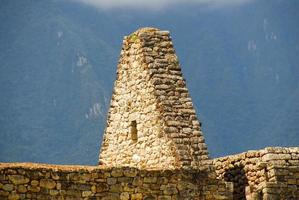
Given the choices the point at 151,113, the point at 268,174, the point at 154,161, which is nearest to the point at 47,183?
the point at 154,161

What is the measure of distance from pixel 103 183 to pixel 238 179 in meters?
6.02

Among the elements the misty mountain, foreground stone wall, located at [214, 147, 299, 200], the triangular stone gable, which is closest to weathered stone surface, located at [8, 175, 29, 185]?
the triangular stone gable

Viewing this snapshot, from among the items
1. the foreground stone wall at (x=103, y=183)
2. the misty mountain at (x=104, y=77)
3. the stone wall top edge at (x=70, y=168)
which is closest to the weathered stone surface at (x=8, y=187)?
the foreground stone wall at (x=103, y=183)

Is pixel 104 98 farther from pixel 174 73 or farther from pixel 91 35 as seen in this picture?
pixel 174 73

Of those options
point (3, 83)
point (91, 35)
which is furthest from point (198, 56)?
point (3, 83)

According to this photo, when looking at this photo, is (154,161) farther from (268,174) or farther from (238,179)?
(268,174)

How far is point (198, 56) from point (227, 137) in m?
14.8

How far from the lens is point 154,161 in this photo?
29.4m

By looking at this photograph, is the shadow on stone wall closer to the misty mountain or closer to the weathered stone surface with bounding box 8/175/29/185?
the weathered stone surface with bounding box 8/175/29/185

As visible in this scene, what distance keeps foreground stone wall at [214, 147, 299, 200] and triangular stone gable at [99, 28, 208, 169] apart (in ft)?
7.42

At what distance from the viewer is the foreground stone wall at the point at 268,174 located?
97.2ft

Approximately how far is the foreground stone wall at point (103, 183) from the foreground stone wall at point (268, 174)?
5.31 ft

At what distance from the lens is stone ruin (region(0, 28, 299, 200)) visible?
25828mm

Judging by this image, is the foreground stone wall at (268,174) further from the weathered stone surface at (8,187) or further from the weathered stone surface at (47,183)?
the weathered stone surface at (8,187)
